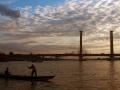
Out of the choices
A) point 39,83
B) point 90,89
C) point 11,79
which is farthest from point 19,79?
point 90,89

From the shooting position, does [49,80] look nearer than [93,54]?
Yes

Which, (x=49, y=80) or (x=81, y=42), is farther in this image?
(x=81, y=42)

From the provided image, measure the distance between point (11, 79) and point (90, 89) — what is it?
13714 millimetres

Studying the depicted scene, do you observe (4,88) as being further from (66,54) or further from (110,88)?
(66,54)

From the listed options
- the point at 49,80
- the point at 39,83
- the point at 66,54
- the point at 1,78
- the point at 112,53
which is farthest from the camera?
the point at 112,53

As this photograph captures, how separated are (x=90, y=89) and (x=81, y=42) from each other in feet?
409

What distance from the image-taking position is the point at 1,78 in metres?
44.8

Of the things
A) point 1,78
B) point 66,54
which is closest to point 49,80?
point 1,78

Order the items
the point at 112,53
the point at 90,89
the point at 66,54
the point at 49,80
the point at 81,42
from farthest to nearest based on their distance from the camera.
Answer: the point at 81,42, the point at 112,53, the point at 66,54, the point at 49,80, the point at 90,89

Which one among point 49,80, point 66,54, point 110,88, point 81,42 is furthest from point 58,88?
point 81,42

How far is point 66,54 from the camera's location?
132m

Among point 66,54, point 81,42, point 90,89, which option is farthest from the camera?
point 81,42

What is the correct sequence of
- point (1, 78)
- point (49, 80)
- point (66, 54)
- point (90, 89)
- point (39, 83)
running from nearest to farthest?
point (90, 89) < point (39, 83) < point (49, 80) < point (1, 78) < point (66, 54)

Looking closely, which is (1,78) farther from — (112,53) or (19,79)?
(112,53)
